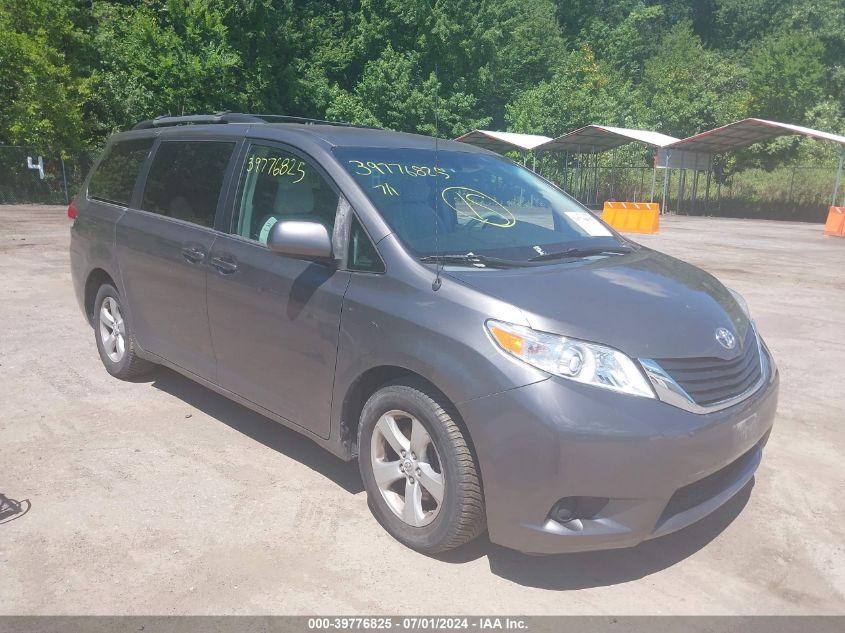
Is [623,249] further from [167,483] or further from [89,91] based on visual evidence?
[89,91]

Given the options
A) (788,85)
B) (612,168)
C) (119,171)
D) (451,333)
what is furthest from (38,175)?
(788,85)

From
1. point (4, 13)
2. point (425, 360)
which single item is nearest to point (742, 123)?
point (4, 13)

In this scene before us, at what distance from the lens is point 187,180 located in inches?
181

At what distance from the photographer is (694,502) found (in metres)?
2.99

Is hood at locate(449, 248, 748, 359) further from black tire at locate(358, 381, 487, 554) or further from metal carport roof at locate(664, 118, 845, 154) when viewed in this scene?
metal carport roof at locate(664, 118, 845, 154)

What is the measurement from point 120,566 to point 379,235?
1.84m

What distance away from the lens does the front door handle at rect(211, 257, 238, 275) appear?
13.1 feet

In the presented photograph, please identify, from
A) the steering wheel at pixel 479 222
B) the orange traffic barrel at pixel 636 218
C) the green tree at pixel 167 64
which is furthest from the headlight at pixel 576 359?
the green tree at pixel 167 64

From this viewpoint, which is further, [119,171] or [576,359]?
[119,171]

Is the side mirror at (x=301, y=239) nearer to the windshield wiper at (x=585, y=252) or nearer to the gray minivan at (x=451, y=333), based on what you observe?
the gray minivan at (x=451, y=333)

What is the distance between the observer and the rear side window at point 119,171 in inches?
203

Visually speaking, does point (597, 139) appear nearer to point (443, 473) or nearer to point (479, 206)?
point (479, 206)

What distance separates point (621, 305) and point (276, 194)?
197 centimetres

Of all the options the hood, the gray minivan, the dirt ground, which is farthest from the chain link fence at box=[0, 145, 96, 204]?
the hood
